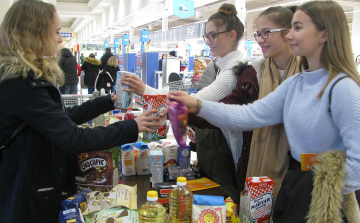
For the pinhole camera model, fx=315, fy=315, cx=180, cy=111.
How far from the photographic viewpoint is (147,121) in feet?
5.27

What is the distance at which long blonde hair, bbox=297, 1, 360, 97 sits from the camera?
1.34 meters

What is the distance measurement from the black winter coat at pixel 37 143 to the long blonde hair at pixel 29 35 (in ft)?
0.30

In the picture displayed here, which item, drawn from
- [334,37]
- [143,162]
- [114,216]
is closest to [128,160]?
[143,162]

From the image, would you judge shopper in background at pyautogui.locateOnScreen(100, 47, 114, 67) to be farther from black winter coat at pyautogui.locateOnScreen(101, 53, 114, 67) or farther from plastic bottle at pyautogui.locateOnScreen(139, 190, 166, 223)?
plastic bottle at pyautogui.locateOnScreen(139, 190, 166, 223)

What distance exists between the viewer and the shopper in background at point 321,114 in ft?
3.96

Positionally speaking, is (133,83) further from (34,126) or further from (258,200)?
(258,200)

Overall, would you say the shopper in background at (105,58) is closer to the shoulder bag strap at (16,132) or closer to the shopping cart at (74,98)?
the shopping cart at (74,98)

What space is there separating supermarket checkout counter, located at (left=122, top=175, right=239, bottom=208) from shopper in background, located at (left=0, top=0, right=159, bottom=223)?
0.44 m

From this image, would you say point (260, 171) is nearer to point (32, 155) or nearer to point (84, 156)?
point (84, 156)

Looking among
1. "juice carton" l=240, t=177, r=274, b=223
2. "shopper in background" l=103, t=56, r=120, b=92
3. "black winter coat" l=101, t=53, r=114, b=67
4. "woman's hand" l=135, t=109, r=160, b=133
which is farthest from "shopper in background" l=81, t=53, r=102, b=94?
"juice carton" l=240, t=177, r=274, b=223

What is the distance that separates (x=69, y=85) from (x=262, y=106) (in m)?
8.04

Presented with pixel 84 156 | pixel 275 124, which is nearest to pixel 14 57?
pixel 84 156

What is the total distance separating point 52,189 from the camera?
1535 mm

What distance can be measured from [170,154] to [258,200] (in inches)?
34.4
